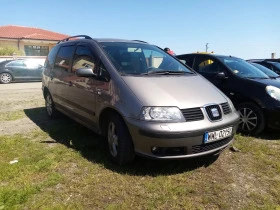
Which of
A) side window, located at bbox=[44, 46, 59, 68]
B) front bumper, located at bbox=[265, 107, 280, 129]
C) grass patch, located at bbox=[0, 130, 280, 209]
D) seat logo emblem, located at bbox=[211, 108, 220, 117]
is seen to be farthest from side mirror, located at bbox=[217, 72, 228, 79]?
side window, located at bbox=[44, 46, 59, 68]

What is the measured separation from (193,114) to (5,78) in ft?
49.2

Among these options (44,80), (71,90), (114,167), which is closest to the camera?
(114,167)

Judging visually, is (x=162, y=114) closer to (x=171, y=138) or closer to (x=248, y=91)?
(x=171, y=138)

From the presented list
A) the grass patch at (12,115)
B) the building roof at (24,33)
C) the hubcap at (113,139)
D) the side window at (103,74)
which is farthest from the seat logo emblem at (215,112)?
the building roof at (24,33)

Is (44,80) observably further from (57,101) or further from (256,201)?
(256,201)

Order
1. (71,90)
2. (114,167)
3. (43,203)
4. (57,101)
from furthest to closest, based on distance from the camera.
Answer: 1. (57,101)
2. (71,90)
3. (114,167)
4. (43,203)

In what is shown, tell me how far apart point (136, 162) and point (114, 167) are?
33cm

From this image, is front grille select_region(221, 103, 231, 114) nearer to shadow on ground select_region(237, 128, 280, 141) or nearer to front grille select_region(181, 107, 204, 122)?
front grille select_region(181, 107, 204, 122)

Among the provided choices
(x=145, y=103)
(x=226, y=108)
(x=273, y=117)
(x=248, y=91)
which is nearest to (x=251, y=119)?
(x=273, y=117)

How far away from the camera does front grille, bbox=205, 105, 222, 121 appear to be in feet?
11.8

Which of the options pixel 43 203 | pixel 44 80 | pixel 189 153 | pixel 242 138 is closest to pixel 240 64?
pixel 242 138

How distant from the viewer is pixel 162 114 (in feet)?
11.2

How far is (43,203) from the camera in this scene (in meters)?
2.99

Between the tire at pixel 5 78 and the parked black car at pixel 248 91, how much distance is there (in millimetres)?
13137
